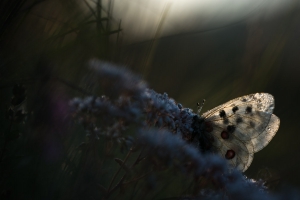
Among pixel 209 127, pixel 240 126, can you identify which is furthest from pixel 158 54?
pixel 240 126

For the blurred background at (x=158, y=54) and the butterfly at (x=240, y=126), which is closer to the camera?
the blurred background at (x=158, y=54)

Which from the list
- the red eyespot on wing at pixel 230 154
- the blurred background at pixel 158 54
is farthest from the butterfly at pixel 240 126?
the blurred background at pixel 158 54

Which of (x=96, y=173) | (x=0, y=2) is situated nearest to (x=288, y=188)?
(x=96, y=173)

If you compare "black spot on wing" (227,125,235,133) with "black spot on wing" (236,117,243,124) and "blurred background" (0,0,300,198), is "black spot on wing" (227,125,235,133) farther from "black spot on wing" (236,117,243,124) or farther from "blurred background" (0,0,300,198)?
"blurred background" (0,0,300,198)

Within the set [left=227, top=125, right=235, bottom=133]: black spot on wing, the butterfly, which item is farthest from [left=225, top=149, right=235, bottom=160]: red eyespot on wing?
[left=227, top=125, right=235, bottom=133]: black spot on wing

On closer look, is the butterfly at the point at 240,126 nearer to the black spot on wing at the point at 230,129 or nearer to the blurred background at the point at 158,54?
the black spot on wing at the point at 230,129

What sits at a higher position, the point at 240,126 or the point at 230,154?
the point at 240,126

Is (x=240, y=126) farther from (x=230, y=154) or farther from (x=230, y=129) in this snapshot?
(x=230, y=154)
